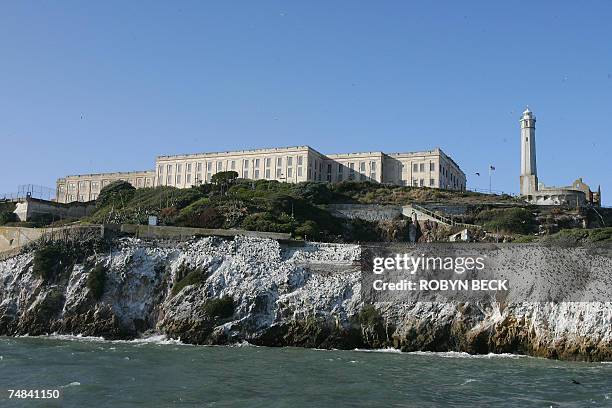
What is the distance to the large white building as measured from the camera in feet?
325

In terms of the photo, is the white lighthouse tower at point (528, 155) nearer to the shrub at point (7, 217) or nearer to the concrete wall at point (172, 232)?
the concrete wall at point (172, 232)

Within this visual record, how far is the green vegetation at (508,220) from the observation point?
59.4 meters

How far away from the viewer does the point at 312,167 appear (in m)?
100

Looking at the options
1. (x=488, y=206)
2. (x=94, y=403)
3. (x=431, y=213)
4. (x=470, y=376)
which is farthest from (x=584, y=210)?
(x=94, y=403)

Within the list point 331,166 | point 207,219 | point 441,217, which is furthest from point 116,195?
point 441,217

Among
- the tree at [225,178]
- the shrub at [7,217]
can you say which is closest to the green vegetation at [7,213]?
the shrub at [7,217]

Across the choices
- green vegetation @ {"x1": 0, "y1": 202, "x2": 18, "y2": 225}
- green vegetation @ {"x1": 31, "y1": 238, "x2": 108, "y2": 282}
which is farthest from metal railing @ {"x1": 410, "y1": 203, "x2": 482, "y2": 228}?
green vegetation @ {"x1": 0, "y1": 202, "x2": 18, "y2": 225}

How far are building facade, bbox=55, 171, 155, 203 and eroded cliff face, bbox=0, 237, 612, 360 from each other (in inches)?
2820

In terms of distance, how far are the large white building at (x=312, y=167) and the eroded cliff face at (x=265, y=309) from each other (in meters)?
55.6

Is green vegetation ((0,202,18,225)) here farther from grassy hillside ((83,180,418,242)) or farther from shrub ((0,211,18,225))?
grassy hillside ((83,180,418,242))

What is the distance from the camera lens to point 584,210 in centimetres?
6681

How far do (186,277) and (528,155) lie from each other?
58804 millimetres

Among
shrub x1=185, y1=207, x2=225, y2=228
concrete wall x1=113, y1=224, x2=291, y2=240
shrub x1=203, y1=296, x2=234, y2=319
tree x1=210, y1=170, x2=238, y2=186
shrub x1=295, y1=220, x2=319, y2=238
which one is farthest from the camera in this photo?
tree x1=210, y1=170, x2=238, y2=186

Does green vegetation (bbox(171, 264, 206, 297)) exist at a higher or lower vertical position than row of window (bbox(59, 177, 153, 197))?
lower
